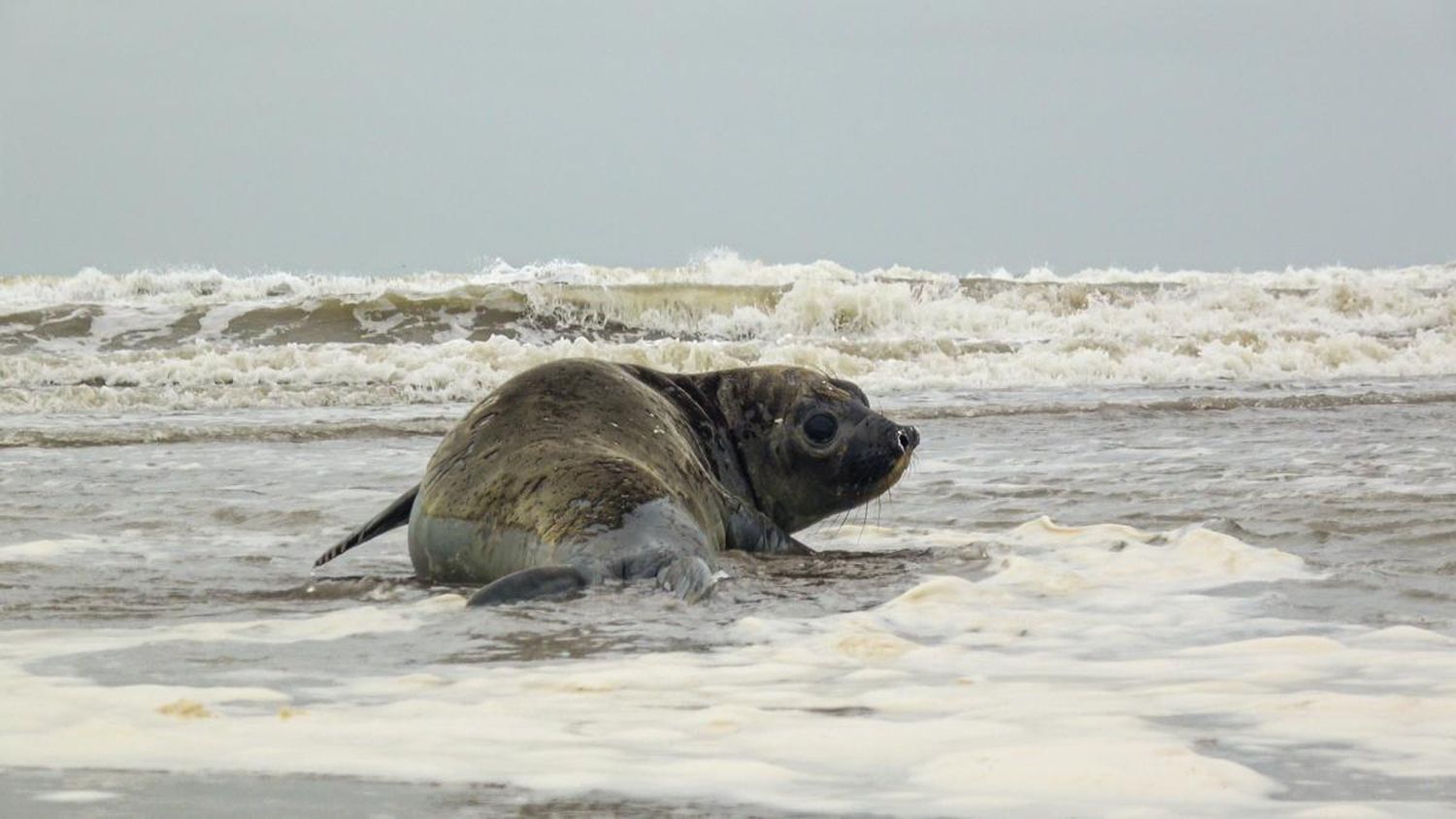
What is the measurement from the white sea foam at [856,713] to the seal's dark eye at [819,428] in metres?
2.10

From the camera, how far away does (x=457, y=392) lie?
16734 millimetres

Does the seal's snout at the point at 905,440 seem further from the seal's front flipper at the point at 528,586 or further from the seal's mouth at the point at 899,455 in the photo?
the seal's front flipper at the point at 528,586

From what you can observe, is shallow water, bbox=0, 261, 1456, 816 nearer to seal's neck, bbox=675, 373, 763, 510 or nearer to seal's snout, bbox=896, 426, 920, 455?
seal's snout, bbox=896, 426, 920, 455

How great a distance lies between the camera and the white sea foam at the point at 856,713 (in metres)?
2.77

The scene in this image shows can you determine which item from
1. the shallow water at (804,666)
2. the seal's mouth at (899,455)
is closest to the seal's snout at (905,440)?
the seal's mouth at (899,455)

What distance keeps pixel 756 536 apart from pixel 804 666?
2396 mm

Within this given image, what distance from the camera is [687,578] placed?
4844mm

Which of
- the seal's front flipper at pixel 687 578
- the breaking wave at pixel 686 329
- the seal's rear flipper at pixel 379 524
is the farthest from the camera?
the breaking wave at pixel 686 329

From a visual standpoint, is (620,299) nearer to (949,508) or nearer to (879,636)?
(949,508)

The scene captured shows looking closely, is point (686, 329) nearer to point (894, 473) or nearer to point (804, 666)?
point (894, 473)

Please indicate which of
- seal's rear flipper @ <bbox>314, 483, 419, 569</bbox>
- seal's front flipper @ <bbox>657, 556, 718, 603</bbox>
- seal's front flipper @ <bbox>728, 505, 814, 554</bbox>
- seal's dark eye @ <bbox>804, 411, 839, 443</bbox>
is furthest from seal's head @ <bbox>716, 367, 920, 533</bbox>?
seal's front flipper @ <bbox>657, 556, 718, 603</bbox>

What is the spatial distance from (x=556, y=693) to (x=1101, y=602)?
6.13 ft

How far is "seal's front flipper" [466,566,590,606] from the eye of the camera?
15.4 ft

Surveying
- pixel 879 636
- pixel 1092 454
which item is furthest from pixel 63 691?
pixel 1092 454
